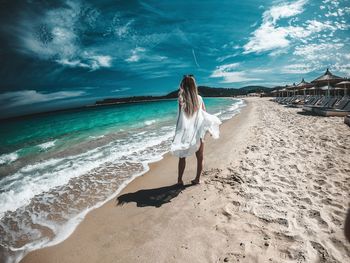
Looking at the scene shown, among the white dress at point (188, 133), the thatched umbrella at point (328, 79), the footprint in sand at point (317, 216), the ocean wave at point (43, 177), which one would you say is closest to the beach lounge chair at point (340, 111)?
the thatched umbrella at point (328, 79)

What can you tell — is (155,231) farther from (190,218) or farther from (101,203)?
(101,203)

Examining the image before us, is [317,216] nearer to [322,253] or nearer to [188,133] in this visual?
[322,253]

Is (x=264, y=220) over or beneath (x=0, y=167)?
over

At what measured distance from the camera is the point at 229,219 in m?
2.86

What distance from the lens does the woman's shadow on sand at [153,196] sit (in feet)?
12.0

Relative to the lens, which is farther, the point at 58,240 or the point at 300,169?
the point at 300,169

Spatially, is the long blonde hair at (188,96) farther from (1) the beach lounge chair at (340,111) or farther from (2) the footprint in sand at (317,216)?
(1) the beach lounge chair at (340,111)

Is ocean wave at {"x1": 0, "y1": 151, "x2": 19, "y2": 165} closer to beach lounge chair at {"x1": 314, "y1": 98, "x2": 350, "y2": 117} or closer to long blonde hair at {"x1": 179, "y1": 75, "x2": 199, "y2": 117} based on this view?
Result: long blonde hair at {"x1": 179, "y1": 75, "x2": 199, "y2": 117}

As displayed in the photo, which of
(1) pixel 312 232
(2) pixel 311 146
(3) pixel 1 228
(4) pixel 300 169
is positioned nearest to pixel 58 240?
(3) pixel 1 228

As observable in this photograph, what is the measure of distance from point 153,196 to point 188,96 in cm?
210

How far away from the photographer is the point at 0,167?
805 cm

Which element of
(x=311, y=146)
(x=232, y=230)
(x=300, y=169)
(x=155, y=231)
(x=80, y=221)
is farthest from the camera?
(x=311, y=146)

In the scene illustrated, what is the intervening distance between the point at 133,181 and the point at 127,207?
50.0 inches

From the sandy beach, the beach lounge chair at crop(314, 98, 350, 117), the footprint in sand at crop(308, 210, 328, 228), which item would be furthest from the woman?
the beach lounge chair at crop(314, 98, 350, 117)
